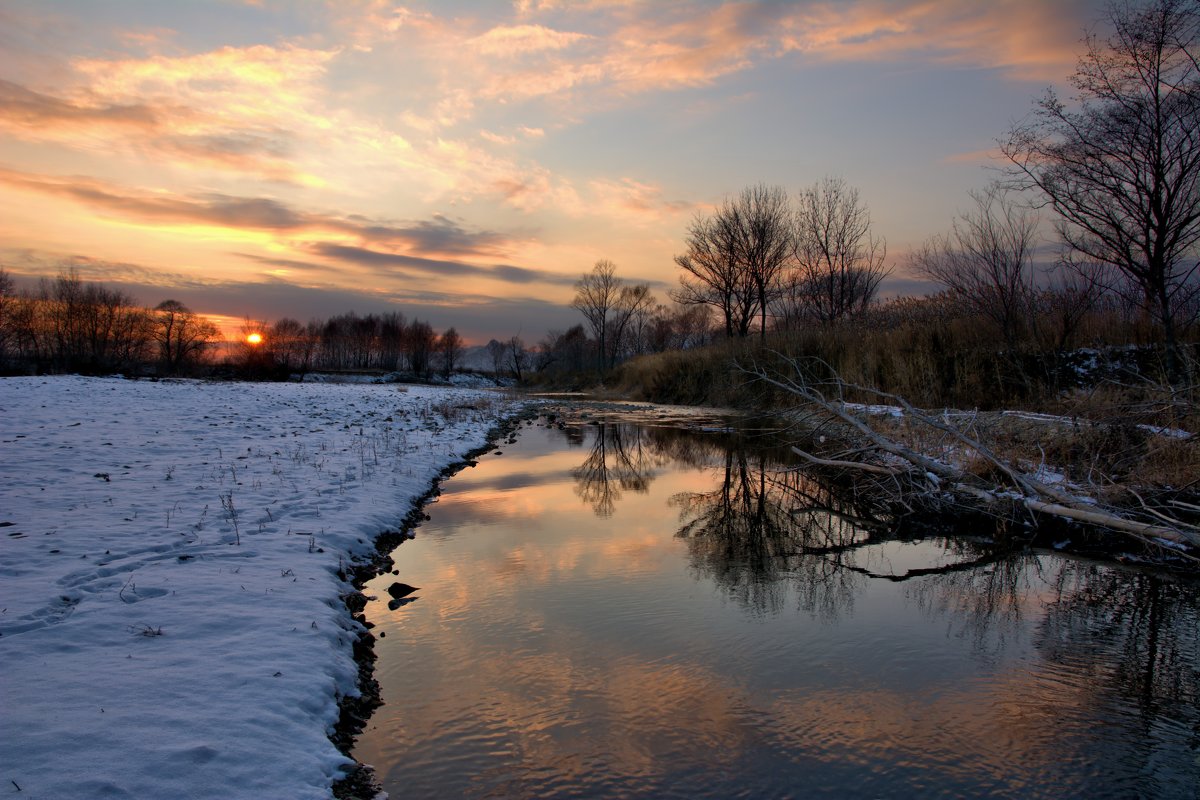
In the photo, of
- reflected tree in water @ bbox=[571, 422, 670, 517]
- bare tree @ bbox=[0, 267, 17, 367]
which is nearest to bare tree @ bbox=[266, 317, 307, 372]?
bare tree @ bbox=[0, 267, 17, 367]

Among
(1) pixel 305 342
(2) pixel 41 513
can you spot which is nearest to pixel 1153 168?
(2) pixel 41 513

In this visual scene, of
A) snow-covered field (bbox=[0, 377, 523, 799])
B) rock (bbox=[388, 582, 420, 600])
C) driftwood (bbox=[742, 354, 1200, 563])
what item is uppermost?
driftwood (bbox=[742, 354, 1200, 563])

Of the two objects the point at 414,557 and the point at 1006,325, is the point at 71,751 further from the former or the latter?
A: the point at 1006,325

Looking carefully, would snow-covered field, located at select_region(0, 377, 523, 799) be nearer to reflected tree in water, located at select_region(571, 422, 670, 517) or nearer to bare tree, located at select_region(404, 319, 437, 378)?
reflected tree in water, located at select_region(571, 422, 670, 517)

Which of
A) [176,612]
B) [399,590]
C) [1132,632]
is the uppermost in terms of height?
[1132,632]

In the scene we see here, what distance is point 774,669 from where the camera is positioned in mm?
4270

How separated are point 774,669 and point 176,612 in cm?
407

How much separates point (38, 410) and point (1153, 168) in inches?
852

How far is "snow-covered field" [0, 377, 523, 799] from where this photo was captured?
2.77 meters

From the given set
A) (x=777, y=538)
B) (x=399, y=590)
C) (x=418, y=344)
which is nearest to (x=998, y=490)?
(x=777, y=538)

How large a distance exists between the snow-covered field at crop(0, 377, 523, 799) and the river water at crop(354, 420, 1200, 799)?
0.51 m

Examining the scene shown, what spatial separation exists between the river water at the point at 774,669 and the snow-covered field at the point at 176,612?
1.68ft

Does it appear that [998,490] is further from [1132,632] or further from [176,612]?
[176,612]

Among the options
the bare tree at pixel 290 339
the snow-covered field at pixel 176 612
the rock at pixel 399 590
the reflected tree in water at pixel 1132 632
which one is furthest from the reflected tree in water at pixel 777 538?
the bare tree at pixel 290 339
